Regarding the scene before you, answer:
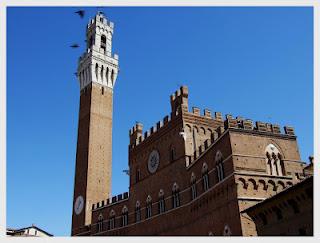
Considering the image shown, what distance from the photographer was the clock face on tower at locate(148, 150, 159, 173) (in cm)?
3002

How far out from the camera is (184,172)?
1017 inches

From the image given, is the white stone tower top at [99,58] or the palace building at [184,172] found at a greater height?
the white stone tower top at [99,58]

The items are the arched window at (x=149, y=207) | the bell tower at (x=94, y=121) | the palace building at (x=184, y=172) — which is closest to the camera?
the palace building at (x=184, y=172)

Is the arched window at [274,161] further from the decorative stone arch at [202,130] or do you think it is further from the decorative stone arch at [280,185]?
the decorative stone arch at [202,130]

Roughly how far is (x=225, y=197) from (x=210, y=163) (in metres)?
2.70

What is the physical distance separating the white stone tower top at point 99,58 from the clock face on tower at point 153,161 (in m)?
17.3

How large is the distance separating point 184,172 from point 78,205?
58.2 ft

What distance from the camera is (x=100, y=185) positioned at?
3984cm

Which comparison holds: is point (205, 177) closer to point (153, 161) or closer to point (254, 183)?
point (254, 183)

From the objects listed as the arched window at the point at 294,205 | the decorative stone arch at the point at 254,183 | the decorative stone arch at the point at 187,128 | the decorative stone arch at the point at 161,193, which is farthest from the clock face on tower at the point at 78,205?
the arched window at the point at 294,205

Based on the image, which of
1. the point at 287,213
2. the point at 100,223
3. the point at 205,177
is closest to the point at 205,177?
the point at 205,177

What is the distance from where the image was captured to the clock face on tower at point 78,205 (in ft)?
127

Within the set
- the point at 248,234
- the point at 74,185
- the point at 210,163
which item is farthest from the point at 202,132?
the point at 74,185

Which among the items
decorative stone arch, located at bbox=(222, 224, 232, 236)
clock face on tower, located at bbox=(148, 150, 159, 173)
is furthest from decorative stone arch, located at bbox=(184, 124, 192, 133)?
decorative stone arch, located at bbox=(222, 224, 232, 236)
